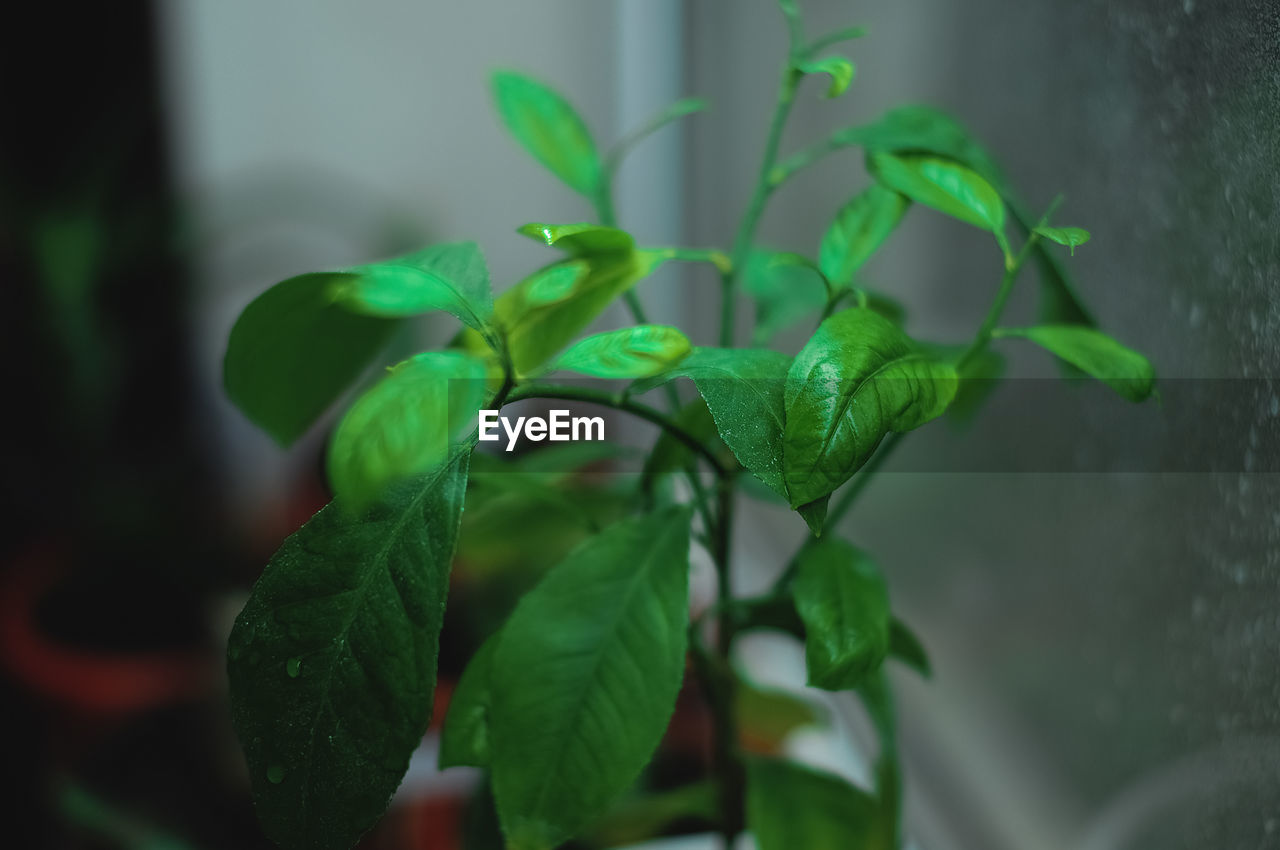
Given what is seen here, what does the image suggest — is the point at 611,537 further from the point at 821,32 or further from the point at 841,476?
the point at 821,32

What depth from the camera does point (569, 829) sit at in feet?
1.10

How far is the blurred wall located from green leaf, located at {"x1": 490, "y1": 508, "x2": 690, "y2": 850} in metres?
0.28

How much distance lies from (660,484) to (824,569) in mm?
123

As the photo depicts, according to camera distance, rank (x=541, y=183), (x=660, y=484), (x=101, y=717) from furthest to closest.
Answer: (x=541, y=183)
(x=101, y=717)
(x=660, y=484)

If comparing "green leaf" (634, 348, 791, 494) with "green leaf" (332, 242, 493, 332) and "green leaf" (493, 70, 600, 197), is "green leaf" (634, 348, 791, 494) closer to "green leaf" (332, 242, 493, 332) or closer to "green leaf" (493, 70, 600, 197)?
"green leaf" (332, 242, 493, 332)

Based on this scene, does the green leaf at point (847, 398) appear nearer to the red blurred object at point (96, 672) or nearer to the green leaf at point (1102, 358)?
the green leaf at point (1102, 358)

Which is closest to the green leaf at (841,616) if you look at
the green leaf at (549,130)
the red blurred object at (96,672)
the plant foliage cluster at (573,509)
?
the plant foliage cluster at (573,509)

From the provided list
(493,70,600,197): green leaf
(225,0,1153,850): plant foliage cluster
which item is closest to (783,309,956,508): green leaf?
(225,0,1153,850): plant foliage cluster

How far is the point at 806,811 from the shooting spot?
1.47 feet

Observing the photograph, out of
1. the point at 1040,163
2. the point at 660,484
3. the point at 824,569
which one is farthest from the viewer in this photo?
the point at 1040,163

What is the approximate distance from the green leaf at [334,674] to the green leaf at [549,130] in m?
0.24

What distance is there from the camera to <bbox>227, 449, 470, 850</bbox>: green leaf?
294mm

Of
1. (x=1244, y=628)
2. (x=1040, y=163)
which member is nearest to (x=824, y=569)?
(x=1244, y=628)

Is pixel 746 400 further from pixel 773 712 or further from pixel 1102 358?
pixel 773 712
